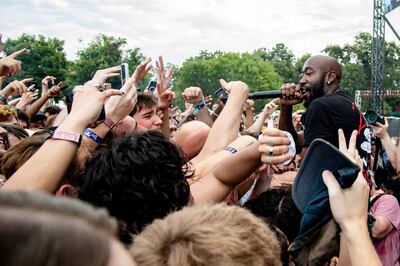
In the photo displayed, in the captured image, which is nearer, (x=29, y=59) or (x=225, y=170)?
(x=225, y=170)

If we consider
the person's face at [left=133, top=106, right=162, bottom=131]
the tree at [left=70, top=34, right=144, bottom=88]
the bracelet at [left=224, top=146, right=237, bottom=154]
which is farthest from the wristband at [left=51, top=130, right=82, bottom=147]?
the tree at [left=70, top=34, right=144, bottom=88]

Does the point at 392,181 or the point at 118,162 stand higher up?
the point at 118,162

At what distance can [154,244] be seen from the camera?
1152mm

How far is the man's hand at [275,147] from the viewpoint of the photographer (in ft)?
5.96

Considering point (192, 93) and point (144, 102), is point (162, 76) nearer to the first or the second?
point (144, 102)

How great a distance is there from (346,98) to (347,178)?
7.51 ft

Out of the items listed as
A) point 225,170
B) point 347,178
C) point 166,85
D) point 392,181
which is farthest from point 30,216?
point 392,181

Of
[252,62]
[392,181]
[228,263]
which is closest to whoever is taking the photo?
[228,263]

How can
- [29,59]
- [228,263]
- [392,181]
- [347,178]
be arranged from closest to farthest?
[228,263]
[347,178]
[392,181]
[29,59]

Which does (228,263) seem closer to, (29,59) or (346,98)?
(346,98)

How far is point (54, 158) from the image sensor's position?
1686 mm

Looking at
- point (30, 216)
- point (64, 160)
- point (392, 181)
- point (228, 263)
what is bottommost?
point (392, 181)

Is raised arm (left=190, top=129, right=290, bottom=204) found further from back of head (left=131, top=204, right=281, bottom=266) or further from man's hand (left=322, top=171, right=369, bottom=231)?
back of head (left=131, top=204, right=281, bottom=266)

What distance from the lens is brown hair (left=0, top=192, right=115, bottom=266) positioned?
0.56 m
